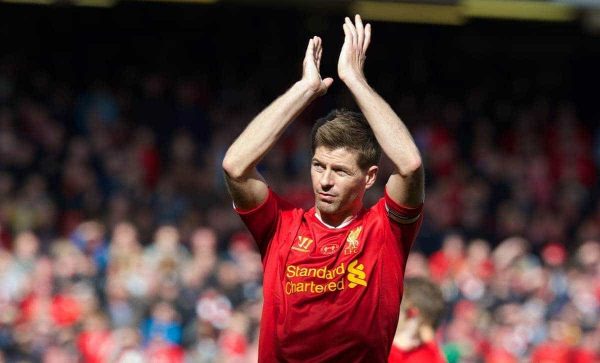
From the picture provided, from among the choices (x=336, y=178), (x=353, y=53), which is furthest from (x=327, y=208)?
(x=353, y=53)

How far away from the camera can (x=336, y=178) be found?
15.2ft

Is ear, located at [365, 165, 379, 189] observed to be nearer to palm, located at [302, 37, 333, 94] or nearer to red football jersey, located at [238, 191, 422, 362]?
red football jersey, located at [238, 191, 422, 362]

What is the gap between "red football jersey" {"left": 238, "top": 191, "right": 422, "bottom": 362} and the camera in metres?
4.63

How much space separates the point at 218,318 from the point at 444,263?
258cm

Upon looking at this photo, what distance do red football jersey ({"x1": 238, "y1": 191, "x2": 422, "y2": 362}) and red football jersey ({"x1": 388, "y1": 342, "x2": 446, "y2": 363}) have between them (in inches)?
64.6

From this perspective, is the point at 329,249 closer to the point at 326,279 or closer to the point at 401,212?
the point at 326,279

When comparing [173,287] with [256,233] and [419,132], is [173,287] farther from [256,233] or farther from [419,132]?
[256,233]

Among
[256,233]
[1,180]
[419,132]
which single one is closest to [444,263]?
[419,132]

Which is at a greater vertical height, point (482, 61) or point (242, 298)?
point (482, 61)

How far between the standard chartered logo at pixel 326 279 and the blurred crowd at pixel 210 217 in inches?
231

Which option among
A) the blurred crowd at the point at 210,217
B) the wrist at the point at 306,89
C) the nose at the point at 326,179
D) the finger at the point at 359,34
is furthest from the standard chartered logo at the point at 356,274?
the blurred crowd at the point at 210,217

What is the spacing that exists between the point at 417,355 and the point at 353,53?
2119 mm

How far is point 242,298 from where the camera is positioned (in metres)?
11.7

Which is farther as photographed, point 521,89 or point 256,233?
point 521,89
